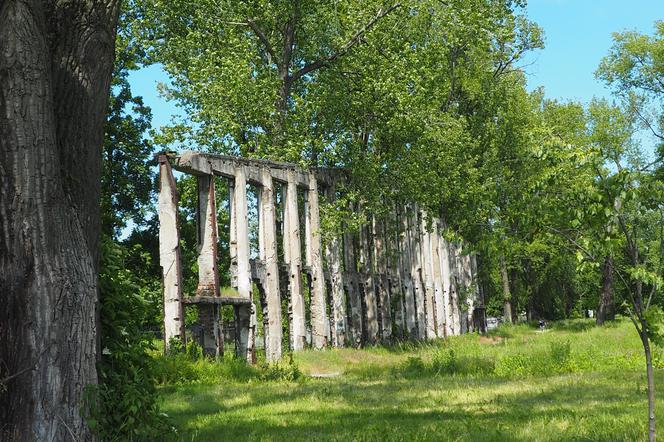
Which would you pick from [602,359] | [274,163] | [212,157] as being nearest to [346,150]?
[274,163]

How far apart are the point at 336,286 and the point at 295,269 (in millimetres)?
4204

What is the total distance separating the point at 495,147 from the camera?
44.6m

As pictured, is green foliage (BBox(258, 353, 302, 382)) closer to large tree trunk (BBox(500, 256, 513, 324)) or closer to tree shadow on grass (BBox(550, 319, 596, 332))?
tree shadow on grass (BBox(550, 319, 596, 332))

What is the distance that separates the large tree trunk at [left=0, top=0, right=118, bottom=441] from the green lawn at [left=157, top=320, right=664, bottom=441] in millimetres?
2210

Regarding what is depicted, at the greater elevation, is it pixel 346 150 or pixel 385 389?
pixel 346 150

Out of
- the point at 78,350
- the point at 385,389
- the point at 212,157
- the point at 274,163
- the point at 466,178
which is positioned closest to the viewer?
the point at 78,350

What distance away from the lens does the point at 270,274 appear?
23.0m

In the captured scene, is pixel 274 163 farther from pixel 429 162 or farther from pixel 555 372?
pixel 555 372

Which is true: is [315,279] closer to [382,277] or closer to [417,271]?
[382,277]

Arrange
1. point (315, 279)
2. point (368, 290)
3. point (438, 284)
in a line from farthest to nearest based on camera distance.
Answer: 1. point (438, 284)
2. point (368, 290)
3. point (315, 279)

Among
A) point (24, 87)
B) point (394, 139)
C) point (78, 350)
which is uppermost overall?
point (394, 139)

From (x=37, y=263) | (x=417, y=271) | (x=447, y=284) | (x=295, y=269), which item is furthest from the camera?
(x=447, y=284)

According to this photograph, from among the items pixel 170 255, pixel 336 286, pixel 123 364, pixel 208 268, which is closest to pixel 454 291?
pixel 336 286

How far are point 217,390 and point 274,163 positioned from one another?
1075cm
